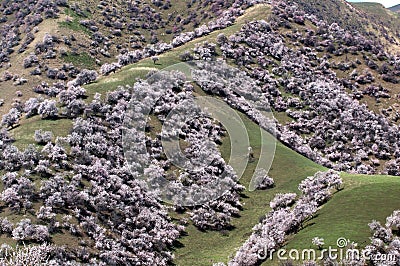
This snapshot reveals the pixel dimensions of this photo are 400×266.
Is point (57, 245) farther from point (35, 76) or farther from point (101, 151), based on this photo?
point (35, 76)

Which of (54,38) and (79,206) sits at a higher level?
(54,38)

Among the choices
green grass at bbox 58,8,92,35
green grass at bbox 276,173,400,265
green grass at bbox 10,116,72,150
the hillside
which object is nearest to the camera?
green grass at bbox 276,173,400,265

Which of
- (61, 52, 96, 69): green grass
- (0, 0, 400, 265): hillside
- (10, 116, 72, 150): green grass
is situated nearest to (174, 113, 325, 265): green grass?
(0, 0, 400, 265): hillside

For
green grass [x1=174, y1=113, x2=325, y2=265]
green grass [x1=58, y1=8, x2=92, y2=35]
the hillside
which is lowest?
green grass [x1=174, y1=113, x2=325, y2=265]

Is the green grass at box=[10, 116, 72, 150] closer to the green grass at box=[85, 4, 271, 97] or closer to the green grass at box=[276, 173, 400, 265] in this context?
the green grass at box=[85, 4, 271, 97]

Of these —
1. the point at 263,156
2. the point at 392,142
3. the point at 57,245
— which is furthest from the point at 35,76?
the point at 392,142

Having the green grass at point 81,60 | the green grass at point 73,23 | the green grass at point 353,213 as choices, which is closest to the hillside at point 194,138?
the green grass at point 353,213

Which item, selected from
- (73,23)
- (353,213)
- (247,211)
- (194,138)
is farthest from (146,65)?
(353,213)
